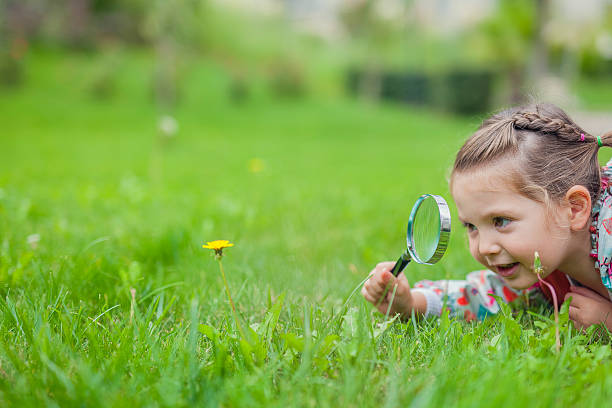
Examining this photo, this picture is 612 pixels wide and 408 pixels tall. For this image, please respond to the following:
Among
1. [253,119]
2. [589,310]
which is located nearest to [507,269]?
[589,310]

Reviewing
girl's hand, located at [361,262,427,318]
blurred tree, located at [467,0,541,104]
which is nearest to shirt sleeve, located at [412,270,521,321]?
girl's hand, located at [361,262,427,318]

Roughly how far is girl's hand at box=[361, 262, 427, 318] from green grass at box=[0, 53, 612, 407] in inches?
1.9

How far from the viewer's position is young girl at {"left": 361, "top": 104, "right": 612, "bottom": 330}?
62.8 inches

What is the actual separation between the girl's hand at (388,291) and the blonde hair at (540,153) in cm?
41

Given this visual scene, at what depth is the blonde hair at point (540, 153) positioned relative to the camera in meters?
1.61

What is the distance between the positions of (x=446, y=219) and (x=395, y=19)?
25878 mm

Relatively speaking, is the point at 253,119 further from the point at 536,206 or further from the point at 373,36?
the point at 536,206

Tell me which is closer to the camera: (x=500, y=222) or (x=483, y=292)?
(x=500, y=222)

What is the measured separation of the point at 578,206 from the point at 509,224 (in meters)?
0.25

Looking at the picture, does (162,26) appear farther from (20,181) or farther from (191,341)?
(191,341)

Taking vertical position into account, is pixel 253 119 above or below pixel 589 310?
below

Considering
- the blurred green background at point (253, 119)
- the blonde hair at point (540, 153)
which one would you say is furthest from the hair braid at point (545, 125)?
the blurred green background at point (253, 119)

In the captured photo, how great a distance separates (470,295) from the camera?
201 cm

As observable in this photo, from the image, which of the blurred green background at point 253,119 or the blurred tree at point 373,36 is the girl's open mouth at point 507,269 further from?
the blurred tree at point 373,36
